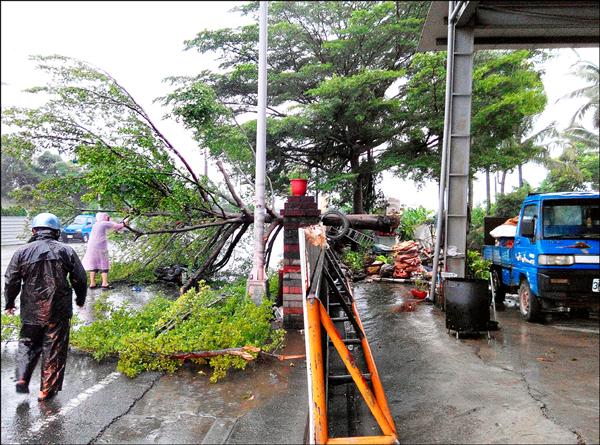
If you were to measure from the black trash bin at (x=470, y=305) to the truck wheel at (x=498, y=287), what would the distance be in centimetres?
277

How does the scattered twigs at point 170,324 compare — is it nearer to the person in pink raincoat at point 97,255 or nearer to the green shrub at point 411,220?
the person in pink raincoat at point 97,255

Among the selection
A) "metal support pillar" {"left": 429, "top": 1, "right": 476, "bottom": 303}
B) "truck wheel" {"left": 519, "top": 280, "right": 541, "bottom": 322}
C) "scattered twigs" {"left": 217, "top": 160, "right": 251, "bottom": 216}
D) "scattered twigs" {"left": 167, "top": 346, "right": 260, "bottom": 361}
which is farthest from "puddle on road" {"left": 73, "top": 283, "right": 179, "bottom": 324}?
"truck wheel" {"left": 519, "top": 280, "right": 541, "bottom": 322}

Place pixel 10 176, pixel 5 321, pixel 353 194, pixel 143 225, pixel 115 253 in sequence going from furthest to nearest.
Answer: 1. pixel 353 194
2. pixel 115 253
3. pixel 143 225
4. pixel 5 321
5. pixel 10 176

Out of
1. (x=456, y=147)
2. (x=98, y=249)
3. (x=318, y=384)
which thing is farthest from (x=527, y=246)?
(x=98, y=249)

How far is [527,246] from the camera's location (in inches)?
240

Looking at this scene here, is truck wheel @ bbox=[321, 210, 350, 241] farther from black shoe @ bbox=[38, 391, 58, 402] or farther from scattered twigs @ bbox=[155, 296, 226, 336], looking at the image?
black shoe @ bbox=[38, 391, 58, 402]

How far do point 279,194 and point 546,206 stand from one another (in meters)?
10.5

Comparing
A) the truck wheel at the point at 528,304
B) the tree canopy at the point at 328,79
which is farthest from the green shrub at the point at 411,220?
the truck wheel at the point at 528,304

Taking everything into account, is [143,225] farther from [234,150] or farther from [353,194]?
[353,194]

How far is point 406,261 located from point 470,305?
628 centimetres

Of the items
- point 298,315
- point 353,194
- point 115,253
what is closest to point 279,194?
point 353,194

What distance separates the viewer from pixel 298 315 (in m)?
5.93

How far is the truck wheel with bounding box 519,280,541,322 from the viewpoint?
6.07m

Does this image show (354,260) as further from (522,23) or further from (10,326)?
(10,326)
